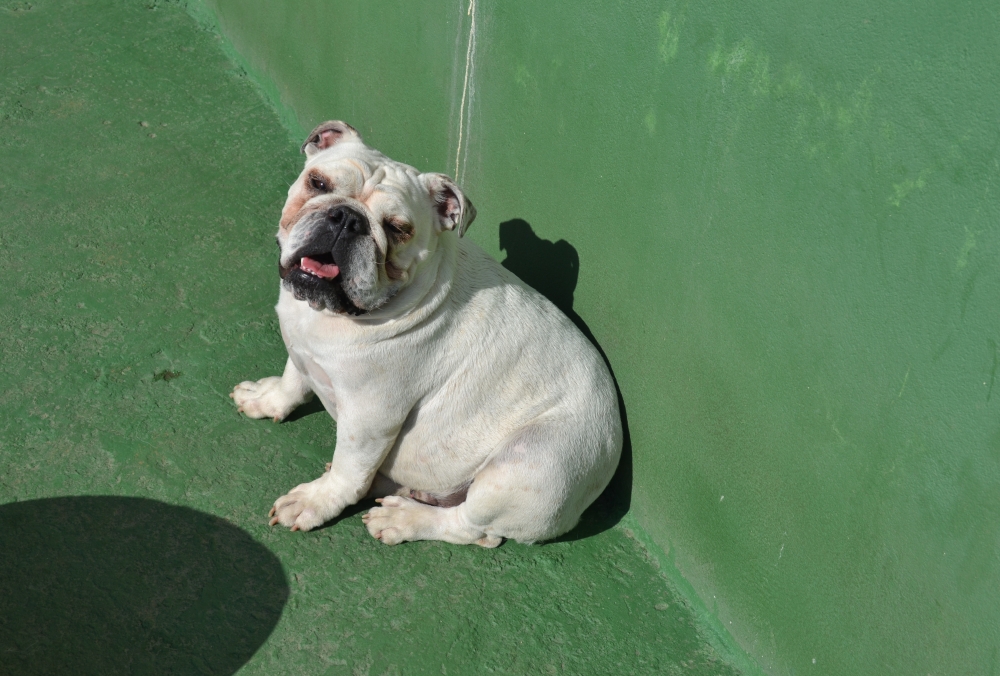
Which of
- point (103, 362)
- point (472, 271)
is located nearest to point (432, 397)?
point (472, 271)

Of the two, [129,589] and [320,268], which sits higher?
[320,268]

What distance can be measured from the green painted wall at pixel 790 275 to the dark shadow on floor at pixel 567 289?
0.09 meters

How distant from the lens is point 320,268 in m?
3.99

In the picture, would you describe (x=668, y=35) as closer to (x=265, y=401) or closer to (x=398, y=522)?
(x=398, y=522)

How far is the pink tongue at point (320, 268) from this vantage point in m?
3.98

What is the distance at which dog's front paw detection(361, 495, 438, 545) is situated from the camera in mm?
4664

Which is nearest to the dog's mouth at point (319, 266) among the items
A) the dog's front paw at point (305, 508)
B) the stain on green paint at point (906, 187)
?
the dog's front paw at point (305, 508)

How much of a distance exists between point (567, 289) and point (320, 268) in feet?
5.22

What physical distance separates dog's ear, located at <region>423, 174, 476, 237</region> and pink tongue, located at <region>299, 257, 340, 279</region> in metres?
0.61

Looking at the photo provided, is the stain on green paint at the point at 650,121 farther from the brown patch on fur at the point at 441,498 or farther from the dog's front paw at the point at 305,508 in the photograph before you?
the dog's front paw at the point at 305,508

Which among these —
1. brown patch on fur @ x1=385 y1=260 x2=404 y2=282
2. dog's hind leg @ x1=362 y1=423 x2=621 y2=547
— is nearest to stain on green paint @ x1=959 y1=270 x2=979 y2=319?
dog's hind leg @ x1=362 y1=423 x2=621 y2=547

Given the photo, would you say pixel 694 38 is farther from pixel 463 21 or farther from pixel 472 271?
pixel 463 21

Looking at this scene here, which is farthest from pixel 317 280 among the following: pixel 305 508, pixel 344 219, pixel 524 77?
pixel 524 77

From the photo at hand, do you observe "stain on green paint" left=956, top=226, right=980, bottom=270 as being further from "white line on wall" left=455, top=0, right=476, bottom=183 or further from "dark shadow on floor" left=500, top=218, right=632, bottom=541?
"white line on wall" left=455, top=0, right=476, bottom=183
